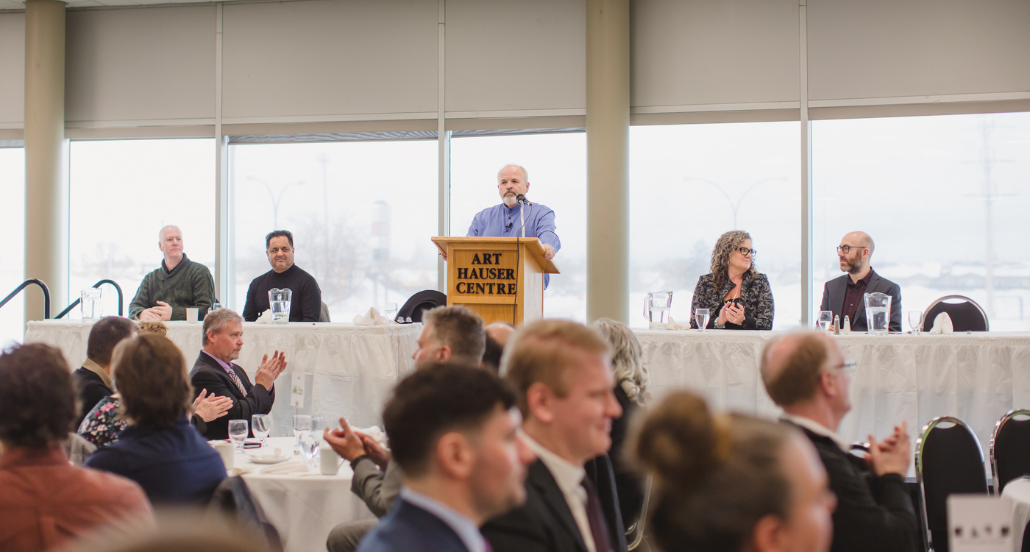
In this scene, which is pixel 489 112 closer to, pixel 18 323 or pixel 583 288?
pixel 583 288

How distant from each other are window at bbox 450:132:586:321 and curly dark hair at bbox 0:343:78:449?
17.1ft

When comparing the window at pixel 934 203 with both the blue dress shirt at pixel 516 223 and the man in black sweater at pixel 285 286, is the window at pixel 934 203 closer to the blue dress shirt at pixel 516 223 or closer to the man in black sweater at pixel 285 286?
the blue dress shirt at pixel 516 223

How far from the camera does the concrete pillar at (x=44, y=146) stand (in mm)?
6852

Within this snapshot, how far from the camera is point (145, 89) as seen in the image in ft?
23.2

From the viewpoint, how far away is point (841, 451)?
1760 mm

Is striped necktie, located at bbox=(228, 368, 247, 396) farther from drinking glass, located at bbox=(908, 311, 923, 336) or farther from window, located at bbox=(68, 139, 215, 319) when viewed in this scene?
window, located at bbox=(68, 139, 215, 319)

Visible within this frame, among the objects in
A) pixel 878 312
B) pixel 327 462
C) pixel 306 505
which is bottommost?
pixel 306 505

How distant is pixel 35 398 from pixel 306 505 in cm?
124

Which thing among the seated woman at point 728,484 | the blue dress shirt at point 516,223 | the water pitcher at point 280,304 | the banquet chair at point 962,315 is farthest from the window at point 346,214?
the seated woman at point 728,484

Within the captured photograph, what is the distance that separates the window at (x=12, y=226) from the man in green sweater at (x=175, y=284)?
242 centimetres

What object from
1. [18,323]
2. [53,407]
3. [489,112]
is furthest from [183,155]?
[53,407]

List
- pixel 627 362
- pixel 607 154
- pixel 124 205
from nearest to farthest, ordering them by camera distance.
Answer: pixel 627 362 < pixel 607 154 < pixel 124 205

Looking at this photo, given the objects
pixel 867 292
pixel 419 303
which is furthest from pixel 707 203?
pixel 419 303

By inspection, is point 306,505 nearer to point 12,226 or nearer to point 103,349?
point 103,349
